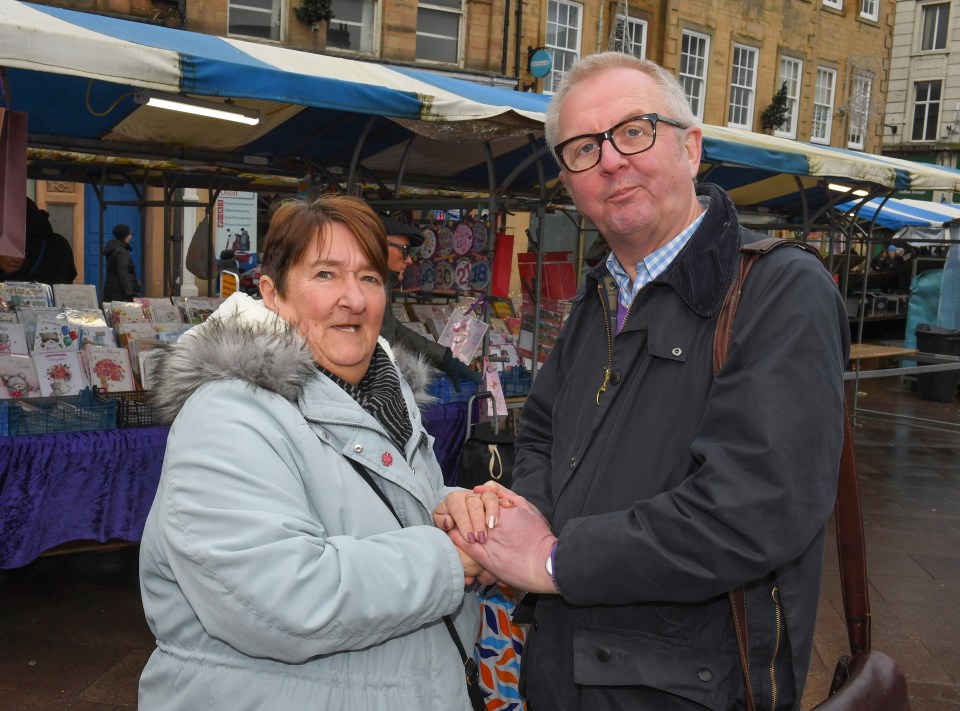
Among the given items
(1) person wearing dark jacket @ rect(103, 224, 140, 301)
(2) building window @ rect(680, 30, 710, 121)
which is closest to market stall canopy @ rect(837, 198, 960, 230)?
(2) building window @ rect(680, 30, 710, 121)

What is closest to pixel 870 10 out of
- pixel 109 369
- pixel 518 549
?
pixel 109 369

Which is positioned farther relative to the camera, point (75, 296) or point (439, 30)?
point (439, 30)

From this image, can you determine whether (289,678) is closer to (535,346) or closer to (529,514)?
(529,514)

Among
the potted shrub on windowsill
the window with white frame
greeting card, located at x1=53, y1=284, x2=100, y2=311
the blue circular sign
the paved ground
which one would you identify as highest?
the window with white frame

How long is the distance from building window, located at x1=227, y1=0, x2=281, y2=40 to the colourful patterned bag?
14363 mm

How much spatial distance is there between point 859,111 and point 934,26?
287 inches

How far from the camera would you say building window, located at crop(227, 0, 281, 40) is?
1452cm

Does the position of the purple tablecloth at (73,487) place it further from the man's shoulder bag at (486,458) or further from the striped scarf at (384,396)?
the striped scarf at (384,396)

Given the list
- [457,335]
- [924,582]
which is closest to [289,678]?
[457,335]

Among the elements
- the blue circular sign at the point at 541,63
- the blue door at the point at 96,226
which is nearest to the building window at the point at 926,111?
the blue circular sign at the point at 541,63

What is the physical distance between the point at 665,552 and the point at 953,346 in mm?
12461

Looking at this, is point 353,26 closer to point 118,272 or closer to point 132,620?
point 118,272

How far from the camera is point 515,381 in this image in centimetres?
584

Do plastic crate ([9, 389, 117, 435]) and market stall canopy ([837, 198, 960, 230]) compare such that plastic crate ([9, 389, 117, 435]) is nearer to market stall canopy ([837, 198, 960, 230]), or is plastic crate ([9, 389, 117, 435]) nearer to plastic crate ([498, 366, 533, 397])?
plastic crate ([498, 366, 533, 397])
